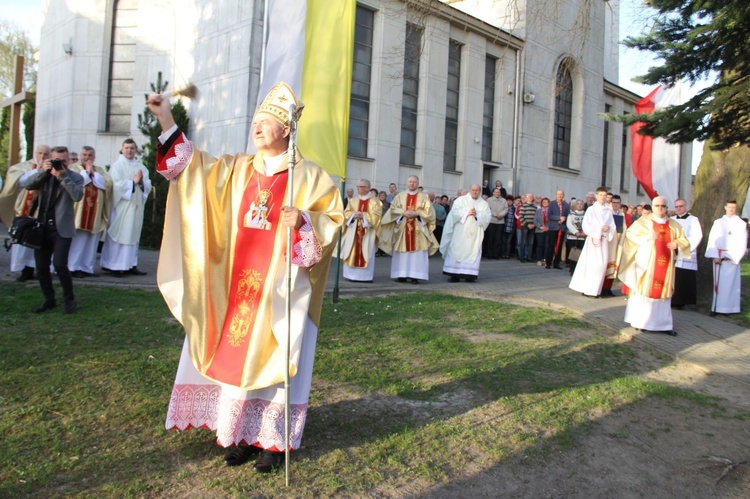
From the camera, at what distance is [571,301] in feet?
33.9

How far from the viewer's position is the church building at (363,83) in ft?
54.8

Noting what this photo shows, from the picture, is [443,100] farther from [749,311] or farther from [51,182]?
[51,182]

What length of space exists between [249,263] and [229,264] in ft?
0.43

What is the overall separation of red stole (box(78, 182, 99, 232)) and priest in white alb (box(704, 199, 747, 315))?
10525 mm

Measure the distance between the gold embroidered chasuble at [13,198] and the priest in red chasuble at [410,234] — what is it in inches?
246

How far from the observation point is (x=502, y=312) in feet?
28.2

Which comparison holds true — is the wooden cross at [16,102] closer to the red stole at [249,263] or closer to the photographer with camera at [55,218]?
the photographer with camera at [55,218]

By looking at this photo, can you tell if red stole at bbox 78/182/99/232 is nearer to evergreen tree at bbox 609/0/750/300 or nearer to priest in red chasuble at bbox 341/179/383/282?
priest in red chasuble at bbox 341/179/383/282

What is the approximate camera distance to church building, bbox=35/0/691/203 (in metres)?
16.7

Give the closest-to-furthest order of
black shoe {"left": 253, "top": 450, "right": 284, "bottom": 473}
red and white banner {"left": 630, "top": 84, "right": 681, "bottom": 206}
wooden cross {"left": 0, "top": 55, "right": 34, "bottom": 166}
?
black shoe {"left": 253, "top": 450, "right": 284, "bottom": 473} < red and white banner {"left": 630, "top": 84, "right": 681, "bottom": 206} < wooden cross {"left": 0, "top": 55, "right": 34, "bottom": 166}

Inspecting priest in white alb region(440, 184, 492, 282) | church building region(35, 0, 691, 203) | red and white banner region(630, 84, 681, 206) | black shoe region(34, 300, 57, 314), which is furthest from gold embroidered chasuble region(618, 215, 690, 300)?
church building region(35, 0, 691, 203)

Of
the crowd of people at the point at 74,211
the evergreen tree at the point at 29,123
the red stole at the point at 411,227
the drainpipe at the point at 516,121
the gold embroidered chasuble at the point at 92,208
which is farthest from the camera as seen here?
the drainpipe at the point at 516,121

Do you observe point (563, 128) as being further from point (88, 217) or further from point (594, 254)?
point (88, 217)

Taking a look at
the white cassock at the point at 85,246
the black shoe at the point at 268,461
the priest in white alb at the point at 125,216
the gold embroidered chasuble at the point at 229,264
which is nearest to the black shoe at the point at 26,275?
the white cassock at the point at 85,246
